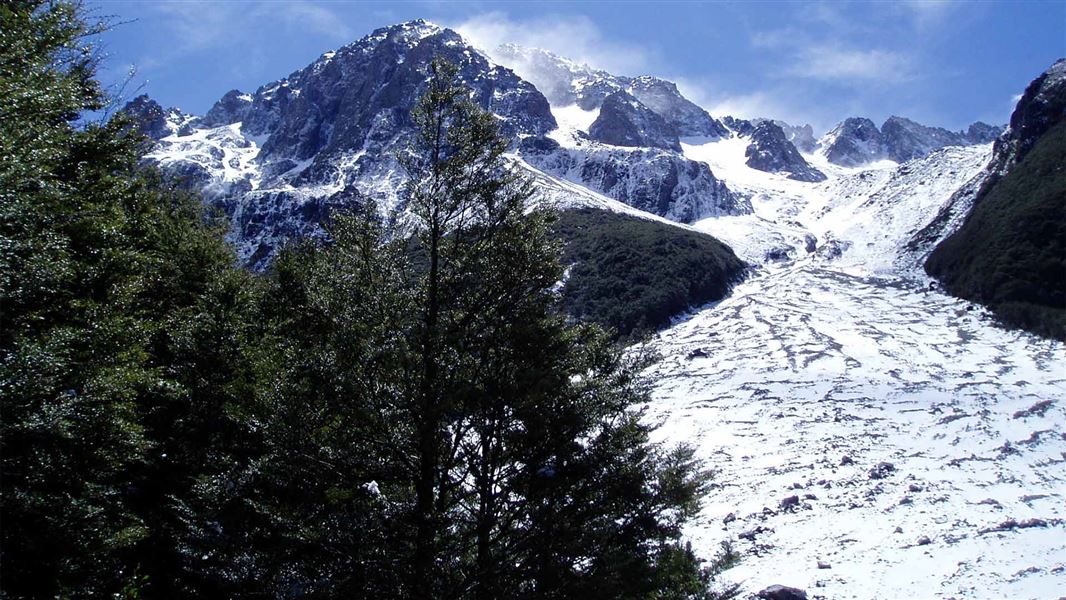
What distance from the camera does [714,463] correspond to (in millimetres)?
61469

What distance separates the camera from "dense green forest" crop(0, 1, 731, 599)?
9.53 metres

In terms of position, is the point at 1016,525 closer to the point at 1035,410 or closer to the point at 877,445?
the point at 877,445

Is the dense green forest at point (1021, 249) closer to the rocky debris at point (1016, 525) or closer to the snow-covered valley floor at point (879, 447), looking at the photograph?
the snow-covered valley floor at point (879, 447)

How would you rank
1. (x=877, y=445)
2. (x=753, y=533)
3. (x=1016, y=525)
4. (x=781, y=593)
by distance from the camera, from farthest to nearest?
(x=877, y=445), (x=753, y=533), (x=1016, y=525), (x=781, y=593)

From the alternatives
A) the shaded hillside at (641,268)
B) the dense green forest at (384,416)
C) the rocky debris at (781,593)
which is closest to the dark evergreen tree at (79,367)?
the dense green forest at (384,416)

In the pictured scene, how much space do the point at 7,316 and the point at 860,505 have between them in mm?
52090

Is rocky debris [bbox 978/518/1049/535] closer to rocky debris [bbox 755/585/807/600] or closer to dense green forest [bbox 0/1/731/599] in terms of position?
rocky debris [bbox 755/585/807/600]

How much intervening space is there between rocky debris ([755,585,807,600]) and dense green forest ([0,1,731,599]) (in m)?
23.4

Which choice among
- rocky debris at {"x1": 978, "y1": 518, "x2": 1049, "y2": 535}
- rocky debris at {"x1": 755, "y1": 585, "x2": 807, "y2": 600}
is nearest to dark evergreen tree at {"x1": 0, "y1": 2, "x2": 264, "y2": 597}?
rocky debris at {"x1": 755, "y1": 585, "x2": 807, "y2": 600}

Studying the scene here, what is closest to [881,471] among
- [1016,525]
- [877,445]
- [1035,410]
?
[877,445]

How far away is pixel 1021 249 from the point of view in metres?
131

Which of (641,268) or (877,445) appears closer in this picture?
(877,445)

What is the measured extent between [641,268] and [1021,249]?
3008 inches

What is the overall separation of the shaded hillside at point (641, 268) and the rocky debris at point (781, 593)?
9925 centimetres
